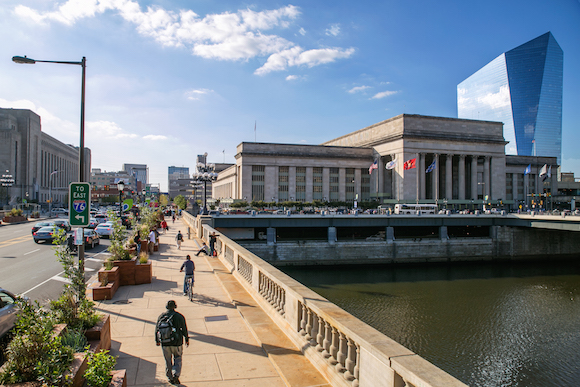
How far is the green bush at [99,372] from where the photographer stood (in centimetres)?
478

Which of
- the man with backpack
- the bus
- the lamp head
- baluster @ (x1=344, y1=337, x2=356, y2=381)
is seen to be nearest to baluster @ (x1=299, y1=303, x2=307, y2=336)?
baluster @ (x1=344, y1=337, x2=356, y2=381)

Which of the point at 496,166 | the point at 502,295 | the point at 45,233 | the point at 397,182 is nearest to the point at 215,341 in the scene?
the point at 45,233

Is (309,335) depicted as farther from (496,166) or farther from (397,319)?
(496,166)

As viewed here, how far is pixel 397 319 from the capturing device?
25.4m

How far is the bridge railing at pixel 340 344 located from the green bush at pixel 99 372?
3414 millimetres

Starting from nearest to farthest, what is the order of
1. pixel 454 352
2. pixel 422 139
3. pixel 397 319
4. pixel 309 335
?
pixel 309 335
pixel 454 352
pixel 397 319
pixel 422 139

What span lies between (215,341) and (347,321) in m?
3.58

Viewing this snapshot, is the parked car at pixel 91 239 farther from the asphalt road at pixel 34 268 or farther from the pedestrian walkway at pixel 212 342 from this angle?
the pedestrian walkway at pixel 212 342

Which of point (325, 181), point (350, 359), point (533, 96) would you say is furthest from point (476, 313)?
point (533, 96)

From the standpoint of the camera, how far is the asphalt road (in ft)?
50.3

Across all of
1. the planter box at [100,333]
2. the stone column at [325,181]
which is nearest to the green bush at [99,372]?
the planter box at [100,333]

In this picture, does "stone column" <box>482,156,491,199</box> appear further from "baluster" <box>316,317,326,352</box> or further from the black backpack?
the black backpack

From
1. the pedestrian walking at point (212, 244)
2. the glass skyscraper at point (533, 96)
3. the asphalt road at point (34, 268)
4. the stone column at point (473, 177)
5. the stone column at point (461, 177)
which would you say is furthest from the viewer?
the glass skyscraper at point (533, 96)

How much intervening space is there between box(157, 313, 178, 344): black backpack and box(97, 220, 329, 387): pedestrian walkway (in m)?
0.70
